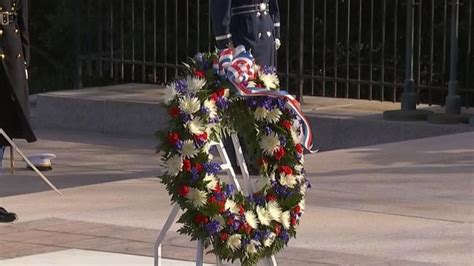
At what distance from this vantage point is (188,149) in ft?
21.4

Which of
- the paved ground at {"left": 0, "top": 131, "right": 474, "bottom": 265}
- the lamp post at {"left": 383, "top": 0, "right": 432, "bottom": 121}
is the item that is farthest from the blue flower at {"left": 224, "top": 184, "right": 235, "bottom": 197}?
the lamp post at {"left": 383, "top": 0, "right": 432, "bottom": 121}

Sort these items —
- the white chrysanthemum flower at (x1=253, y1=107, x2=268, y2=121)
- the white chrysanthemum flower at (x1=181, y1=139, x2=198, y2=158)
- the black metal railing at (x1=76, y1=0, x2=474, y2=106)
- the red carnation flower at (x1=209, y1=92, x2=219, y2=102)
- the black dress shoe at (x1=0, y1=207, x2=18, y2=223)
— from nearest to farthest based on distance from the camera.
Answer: the white chrysanthemum flower at (x1=181, y1=139, x2=198, y2=158), the red carnation flower at (x1=209, y1=92, x2=219, y2=102), the white chrysanthemum flower at (x1=253, y1=107, x2=268, y2=121), the black dress shoe at (x1=0, y1=207, x2=18, y2=223), the black metal railing at (x1=76, y1=0, x2=474, y2=106)

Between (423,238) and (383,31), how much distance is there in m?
5.74

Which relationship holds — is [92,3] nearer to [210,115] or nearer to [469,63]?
[469,63]

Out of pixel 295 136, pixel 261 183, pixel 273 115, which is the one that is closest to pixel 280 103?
pixel 273 115

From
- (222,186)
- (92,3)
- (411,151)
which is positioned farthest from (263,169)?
(92,3)

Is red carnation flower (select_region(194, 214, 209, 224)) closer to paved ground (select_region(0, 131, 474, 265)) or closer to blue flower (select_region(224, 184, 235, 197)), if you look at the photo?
blue flower (select_region(224, 184, 235, 197))

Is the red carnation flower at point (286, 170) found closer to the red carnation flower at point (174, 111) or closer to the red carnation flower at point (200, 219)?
the red carnation flower at point (200, 219)

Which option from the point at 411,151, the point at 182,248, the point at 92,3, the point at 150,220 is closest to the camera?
the point at 182,248

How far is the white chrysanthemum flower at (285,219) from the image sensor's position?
22.2 feet

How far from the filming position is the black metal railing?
14141mm

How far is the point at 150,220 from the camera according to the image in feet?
29.6

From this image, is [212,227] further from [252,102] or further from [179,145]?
[252,102]

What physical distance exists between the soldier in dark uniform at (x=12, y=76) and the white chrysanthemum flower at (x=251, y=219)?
292 cm
